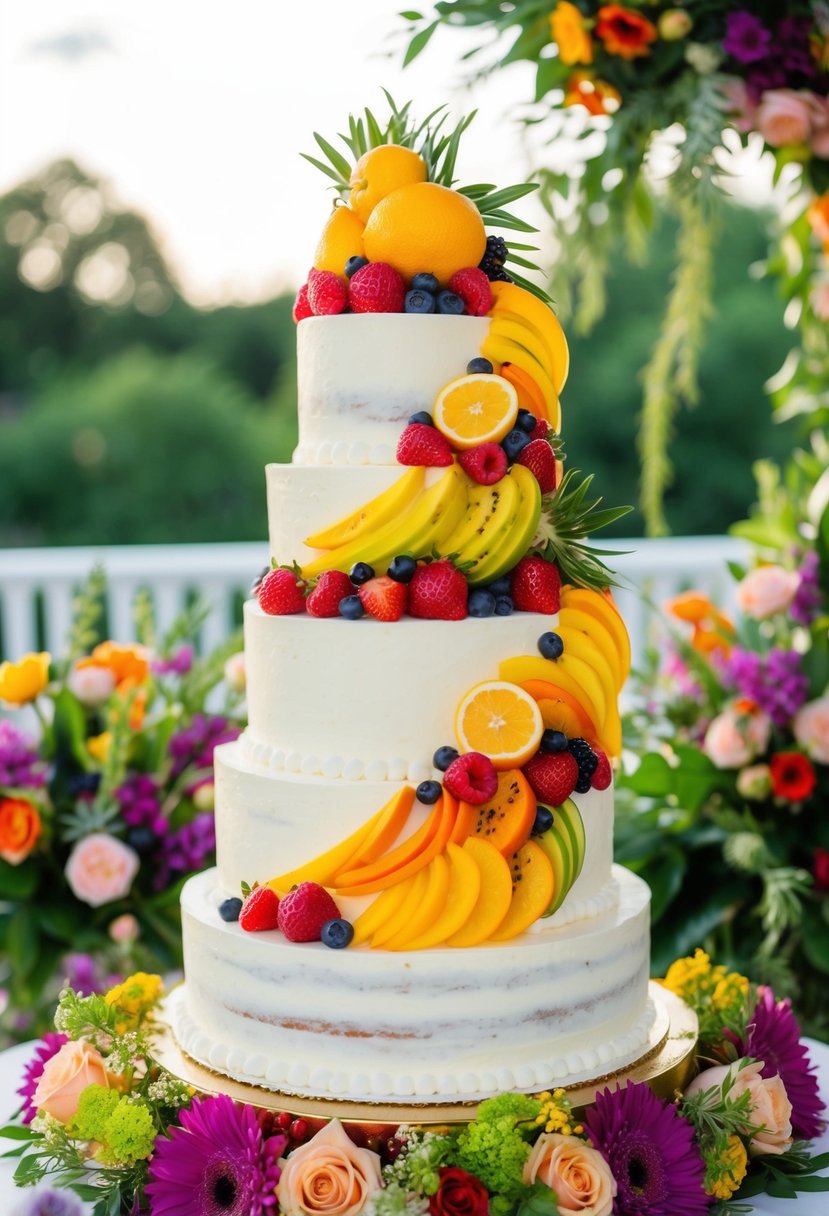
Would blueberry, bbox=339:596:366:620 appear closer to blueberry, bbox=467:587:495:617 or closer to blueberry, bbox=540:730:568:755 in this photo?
blueberry, bbox=467:587:495:617

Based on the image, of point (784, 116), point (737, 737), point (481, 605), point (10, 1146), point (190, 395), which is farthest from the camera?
point (190, 395)

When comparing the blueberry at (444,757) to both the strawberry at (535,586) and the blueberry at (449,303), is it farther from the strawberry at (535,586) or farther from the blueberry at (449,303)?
the blueberry at (449,303)

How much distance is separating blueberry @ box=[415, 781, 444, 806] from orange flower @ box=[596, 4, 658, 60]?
1.73 metres

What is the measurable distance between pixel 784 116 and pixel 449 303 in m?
1.28

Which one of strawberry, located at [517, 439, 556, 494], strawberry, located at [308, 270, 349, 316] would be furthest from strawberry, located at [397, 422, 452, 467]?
strawberry, located at [308, 270, 349, 316]

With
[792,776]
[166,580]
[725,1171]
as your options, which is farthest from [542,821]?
[166,580]

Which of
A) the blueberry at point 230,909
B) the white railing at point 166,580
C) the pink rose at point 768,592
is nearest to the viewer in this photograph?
the blueberry at point 230,909

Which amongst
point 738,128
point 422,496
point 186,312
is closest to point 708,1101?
point 422,496

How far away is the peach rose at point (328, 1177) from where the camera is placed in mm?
1634

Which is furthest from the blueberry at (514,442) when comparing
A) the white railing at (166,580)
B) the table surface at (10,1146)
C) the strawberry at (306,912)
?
the white railing at (166,580)

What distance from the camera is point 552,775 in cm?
182

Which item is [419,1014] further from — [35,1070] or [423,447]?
[423,447]

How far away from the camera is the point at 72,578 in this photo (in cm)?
472

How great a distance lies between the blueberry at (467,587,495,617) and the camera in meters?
1.86
